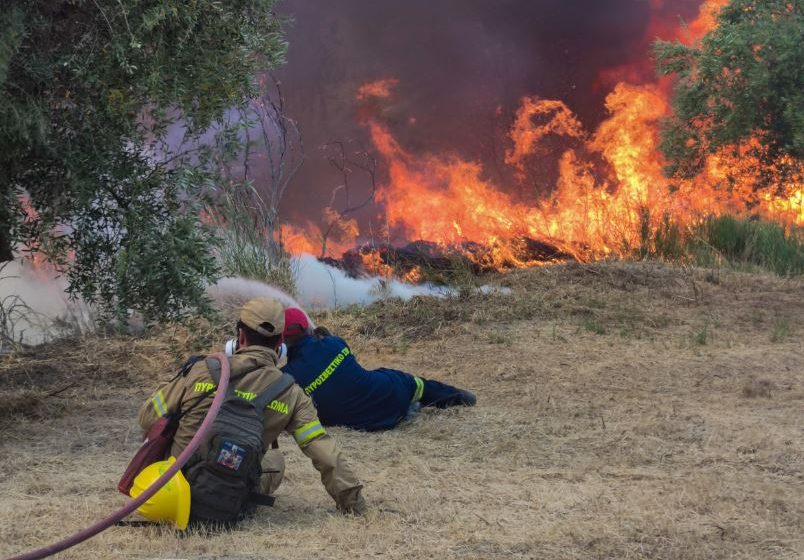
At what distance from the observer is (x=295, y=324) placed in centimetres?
712

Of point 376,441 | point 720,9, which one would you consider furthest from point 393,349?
point 720,9

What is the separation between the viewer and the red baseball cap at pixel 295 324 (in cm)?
710

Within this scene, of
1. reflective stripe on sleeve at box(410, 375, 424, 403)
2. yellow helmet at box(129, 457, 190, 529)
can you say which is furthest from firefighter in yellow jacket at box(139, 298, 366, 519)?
reflective stripe on sleeve at box(410, 375, 424, 403)

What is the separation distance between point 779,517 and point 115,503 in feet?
12.3

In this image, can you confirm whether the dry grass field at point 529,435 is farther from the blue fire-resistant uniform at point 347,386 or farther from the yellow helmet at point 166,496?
the blue fire-resistant uniform at point 347,386

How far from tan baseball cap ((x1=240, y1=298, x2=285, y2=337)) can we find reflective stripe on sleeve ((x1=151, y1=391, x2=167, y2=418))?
1.88 feet

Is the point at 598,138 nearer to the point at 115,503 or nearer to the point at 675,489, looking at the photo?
the point at 675,489

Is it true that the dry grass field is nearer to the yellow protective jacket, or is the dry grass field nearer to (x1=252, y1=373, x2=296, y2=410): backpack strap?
the yellow protective jacket

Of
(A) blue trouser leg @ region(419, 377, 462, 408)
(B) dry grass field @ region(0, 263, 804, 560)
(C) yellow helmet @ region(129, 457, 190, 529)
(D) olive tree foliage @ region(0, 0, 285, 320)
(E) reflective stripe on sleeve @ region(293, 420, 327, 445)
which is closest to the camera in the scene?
(C) yellow helmet @ region(129, 457, 190, 529)

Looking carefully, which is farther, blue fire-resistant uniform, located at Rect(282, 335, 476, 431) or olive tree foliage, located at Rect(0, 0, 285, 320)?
blue fire-resistant uniform, located at Rect(282, 335, 476, 431)

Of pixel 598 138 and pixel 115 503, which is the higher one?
pixel 598 138

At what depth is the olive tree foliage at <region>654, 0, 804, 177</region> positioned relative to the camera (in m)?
14.1

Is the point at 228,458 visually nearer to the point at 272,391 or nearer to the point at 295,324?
the point at 272,391

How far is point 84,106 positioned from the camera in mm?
6961
